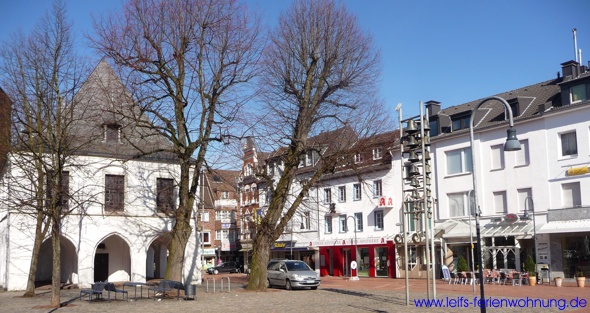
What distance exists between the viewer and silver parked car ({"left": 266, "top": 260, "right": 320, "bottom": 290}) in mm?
30922

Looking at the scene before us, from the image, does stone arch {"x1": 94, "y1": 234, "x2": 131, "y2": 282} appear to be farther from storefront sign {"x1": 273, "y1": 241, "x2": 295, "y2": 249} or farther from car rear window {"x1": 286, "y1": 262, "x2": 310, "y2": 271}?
storefront sign {"x1": 273, "y1": 241, "x2": 295, "y2": 249}

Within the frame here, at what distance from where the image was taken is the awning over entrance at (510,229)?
37.9 metres

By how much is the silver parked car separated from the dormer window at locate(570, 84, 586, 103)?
743 inches

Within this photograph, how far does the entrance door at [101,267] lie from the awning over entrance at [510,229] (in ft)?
79.4

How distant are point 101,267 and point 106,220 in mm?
4575

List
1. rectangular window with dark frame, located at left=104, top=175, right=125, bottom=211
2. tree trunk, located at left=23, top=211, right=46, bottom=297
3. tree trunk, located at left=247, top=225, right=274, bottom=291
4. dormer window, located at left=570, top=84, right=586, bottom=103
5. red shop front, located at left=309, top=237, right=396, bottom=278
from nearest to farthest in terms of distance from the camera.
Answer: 1. tree trunk, located at left=23, top=211, right=46, bottom=297
2. tree trunk, located at left=247, top=225, right=274, bottom=291
3. rectangular window with dark frame, located at left=104, top=175, right=125, bottom=211
4. dormer window, located at left=570, top=84, right=586, bottom=103
5. red shop front, located at left=309, top=237, right=396, bottom=278

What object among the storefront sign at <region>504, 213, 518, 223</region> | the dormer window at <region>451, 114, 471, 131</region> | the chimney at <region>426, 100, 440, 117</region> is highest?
the chimney at <region>426, 100, 440, 117</region>

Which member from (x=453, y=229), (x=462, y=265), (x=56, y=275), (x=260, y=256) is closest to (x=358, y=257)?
(x=453, y=229)

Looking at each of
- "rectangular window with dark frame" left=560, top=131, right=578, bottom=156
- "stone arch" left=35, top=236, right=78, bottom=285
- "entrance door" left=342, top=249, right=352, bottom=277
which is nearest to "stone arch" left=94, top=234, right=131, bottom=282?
"stone arch" left=35, top=236, right=78, bottom=285

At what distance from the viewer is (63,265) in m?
38.0

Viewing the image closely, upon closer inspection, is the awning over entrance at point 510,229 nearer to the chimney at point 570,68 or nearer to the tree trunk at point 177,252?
the chimney at point 570,68

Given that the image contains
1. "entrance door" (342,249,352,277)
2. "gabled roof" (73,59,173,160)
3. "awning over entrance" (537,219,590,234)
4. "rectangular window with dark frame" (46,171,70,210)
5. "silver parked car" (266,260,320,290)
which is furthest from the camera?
"entrance door" (342,249,352,277)

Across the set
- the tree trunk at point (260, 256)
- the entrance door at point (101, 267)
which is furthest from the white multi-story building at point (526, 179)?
the entrance door at point (101, 267)

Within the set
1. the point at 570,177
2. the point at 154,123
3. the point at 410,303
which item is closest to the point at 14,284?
the point at 154,123
